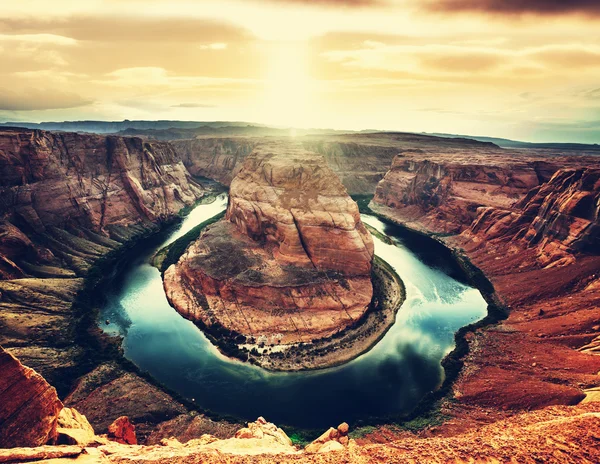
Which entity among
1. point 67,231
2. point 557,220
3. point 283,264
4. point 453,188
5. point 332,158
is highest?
point 332,158

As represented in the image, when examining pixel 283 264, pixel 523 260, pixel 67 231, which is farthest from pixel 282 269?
pixel 67 231

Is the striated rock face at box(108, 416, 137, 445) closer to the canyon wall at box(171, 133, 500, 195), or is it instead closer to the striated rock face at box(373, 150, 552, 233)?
the striated rock face at box(373, 150, 552, 233)

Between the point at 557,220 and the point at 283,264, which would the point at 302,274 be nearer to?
the point at 283,264

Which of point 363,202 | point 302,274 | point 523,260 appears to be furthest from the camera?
point 363,202

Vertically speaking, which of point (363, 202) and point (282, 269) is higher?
point (363, 202)

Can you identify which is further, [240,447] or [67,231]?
[67,231]

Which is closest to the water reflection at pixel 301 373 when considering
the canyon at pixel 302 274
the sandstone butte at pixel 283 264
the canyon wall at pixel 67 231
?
the canyon at pixel 302 274

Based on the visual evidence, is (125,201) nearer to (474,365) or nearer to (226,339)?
(226,339)

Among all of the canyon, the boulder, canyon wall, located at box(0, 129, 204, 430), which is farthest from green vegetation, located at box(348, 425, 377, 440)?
the boulder
